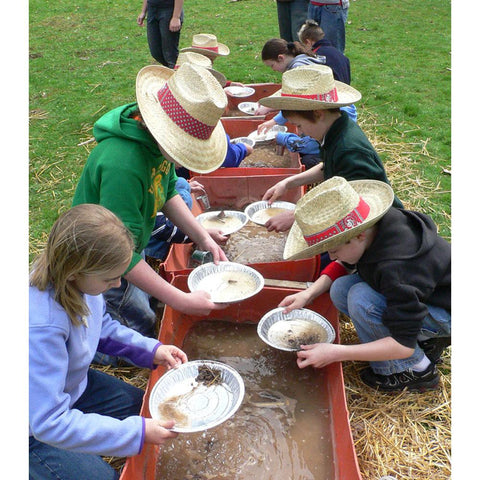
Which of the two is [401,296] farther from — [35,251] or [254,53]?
[254,53]

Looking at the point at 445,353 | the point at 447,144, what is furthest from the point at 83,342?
the point at 447,144

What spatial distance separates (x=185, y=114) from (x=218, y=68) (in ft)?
21.8

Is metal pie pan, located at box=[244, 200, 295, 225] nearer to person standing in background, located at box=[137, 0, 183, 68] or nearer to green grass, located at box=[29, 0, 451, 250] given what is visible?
green grass, located at box=[29, 0, 451, 250]

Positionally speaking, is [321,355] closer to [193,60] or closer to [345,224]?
[345,224]

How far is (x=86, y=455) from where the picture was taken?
6.35 feet

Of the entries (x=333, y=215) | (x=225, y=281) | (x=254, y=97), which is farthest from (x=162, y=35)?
(x=333, y=215)

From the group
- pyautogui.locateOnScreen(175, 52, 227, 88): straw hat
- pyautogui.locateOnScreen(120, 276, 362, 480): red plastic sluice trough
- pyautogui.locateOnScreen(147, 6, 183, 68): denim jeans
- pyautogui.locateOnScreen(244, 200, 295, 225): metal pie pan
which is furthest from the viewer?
pyautogui.locateOnScreen(147, 6, 183, 68): denim jeans

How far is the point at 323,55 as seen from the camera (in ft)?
15.5

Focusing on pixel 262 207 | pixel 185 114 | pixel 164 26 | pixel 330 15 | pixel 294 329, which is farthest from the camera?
pixel 164 26

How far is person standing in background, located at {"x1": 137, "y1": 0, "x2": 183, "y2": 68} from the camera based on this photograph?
5.95 metres

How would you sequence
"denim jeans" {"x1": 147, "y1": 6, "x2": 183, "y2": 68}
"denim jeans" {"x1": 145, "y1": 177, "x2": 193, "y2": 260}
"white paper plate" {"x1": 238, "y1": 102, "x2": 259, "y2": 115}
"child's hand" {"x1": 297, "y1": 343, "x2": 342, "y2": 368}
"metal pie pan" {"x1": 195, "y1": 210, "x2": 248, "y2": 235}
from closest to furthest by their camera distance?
"child's hand" {"x1": 297, "y1": 343, "x2": 342, "y2": 368}, "denim jeans" {"x1": 145, "y1": 177, "x2": 193, "y2": 260}, "metal pie pan" {"x1": 195, "y1": 210, "x2": 248, "y2": 235}, "white paper plate" {"x1": 238, "y1": 102, "x2": 259, "y2": 115}, "denim jeans" {"x1": 147, "y1": 6, "x2": 183, "y2": 68}

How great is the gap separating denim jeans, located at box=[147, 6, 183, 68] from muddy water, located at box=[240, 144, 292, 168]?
2272 mm

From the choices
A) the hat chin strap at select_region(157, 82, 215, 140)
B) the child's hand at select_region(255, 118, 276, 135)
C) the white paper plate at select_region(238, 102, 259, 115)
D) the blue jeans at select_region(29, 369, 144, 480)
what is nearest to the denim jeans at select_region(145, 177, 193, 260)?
the hat chin strap at select_region(157, 82, 215, 140)

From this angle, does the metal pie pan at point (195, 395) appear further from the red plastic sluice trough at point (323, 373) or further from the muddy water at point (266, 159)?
the muddy water at point (266, 159)
